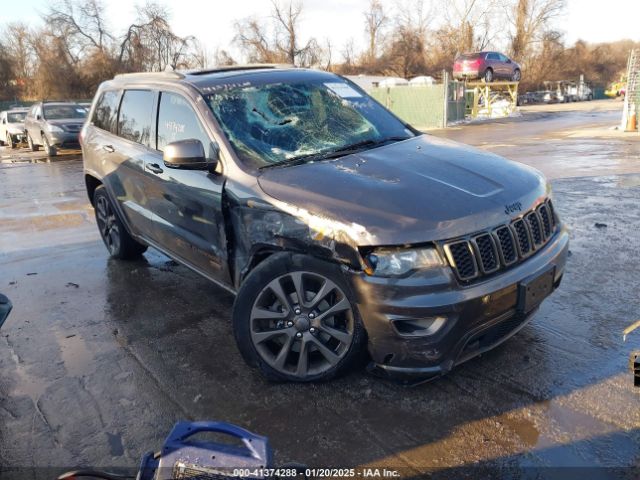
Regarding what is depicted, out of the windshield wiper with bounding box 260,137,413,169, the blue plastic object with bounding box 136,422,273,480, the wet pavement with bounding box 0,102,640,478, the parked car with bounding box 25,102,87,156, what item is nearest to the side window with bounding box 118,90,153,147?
the wet pavement with bounding box 0,102,640,478

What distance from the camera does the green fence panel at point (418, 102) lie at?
27000 mm

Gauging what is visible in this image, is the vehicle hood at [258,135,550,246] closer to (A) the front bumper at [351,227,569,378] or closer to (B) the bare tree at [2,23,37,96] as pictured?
(A) the front bumper at [351,227,569,378]

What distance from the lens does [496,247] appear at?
2816 mm

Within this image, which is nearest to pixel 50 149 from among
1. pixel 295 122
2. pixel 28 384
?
pixel 28 384

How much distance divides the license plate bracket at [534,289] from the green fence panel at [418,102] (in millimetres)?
24452

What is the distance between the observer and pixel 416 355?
2.73 meters

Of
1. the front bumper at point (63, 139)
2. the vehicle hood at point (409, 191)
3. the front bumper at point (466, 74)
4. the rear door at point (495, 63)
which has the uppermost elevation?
the rear door at point (495, 63)

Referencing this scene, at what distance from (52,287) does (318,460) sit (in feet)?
12.2

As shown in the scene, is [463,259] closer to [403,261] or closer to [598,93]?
[403,261]

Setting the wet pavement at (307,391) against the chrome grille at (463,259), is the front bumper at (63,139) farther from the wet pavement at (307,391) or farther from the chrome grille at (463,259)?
the chrome grille at (463,259)

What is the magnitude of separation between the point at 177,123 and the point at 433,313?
2.52m

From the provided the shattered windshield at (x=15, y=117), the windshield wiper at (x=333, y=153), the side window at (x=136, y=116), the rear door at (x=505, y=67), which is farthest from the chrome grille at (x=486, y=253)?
the rear door at (x=505, y=67)

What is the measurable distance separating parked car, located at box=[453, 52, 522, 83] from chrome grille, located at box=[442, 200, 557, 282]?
96.0ft

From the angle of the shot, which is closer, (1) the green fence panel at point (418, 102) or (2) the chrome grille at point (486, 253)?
(2) the chrome grille at point (486, 253)
